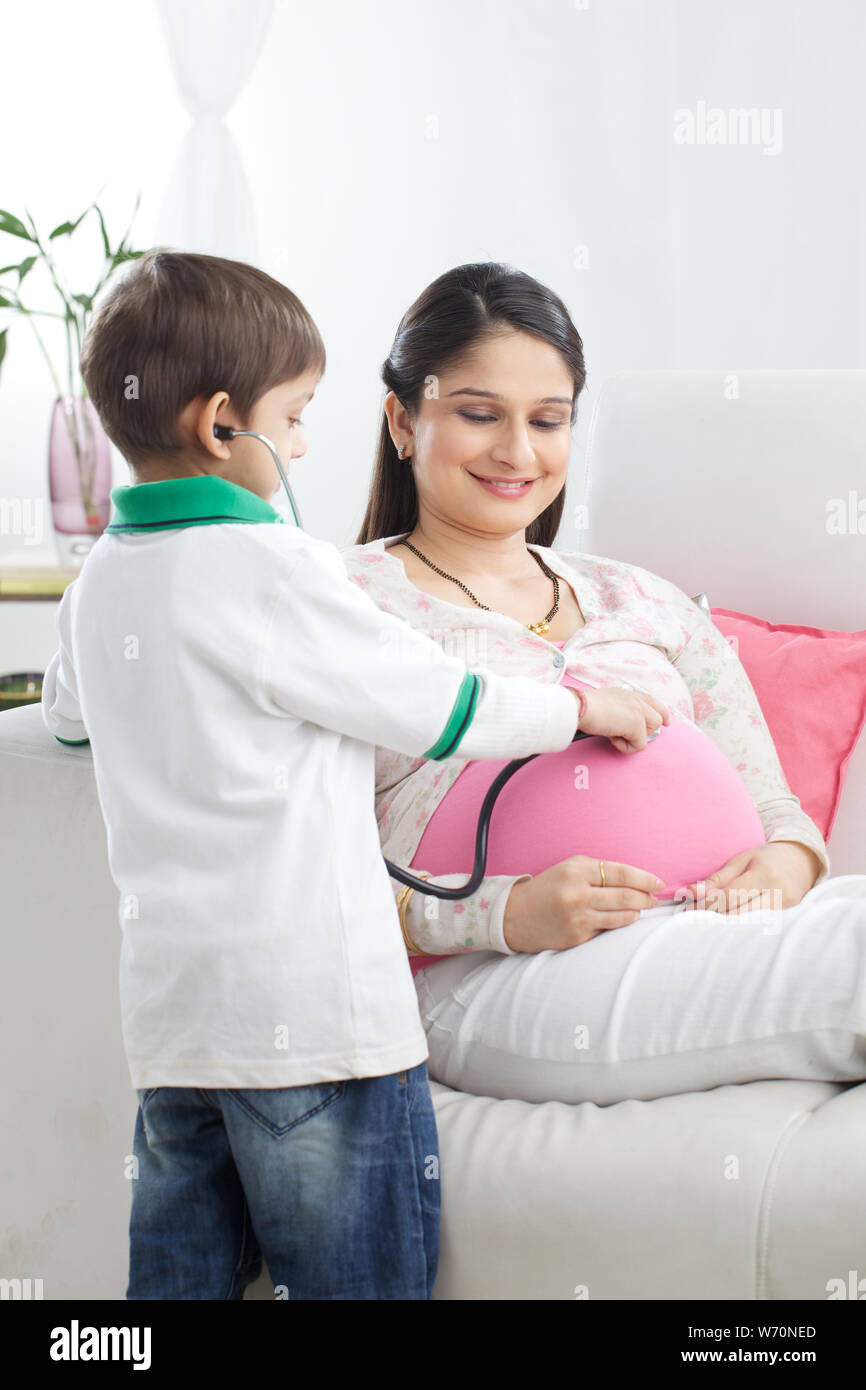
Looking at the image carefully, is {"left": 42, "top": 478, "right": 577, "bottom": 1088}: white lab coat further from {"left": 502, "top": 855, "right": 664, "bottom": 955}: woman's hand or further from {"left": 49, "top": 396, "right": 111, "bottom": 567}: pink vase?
{"left": 49, "top": 396, "right": 111, "bottom": 567}: pink vase

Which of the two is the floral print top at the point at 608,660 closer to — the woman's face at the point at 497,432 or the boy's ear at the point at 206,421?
the woman's face at the point at 497,432

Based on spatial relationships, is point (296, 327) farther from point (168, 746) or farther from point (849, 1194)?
point (849, 1194)

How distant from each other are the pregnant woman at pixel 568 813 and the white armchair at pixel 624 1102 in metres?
0.05

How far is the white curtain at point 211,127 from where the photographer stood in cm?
278

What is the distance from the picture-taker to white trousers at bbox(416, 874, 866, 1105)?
36.5 inches

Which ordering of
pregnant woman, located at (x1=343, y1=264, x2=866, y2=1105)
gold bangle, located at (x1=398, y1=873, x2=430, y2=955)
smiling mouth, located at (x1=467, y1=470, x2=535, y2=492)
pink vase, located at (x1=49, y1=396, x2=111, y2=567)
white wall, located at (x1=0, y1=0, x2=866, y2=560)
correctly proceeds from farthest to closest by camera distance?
white wall, located at (x1=0, y1=0, x2=866, y2=560), pink vase, located at (x1=49, y1=396, x2=111, y2=567), smiling mouth, located at (x1=467, y1=470, x2=535, y2=492), gold bangle, located at (x1=398, y1=873, x2=430, y2=955), pregnant woman, located at (x1=343, y1=264, x2=866, y2=1105)

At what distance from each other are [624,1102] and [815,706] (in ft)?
1.90

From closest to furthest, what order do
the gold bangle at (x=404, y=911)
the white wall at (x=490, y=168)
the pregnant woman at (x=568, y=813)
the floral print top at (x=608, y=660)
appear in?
the pregnant woman at (x=568, y=813), the gold bangle at (x=404, y=911), the floral print top at (x=608, y=660), the white wall at (x=490, y=168)

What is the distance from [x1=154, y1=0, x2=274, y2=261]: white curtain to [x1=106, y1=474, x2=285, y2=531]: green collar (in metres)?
2.04

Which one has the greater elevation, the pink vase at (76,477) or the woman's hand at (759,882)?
the pink vase at (76,477)

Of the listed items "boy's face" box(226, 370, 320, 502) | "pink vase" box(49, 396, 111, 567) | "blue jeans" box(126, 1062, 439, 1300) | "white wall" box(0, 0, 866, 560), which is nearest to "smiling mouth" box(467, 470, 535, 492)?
"boy's face" box(226, 370, 320, 502)

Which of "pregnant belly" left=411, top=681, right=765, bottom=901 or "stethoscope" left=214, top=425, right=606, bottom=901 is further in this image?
"pregnant belly" left=411, top=681, right=765, bottom=901

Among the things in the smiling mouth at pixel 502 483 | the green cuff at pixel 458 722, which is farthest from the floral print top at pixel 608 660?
the green cuff at pixel 458 722
